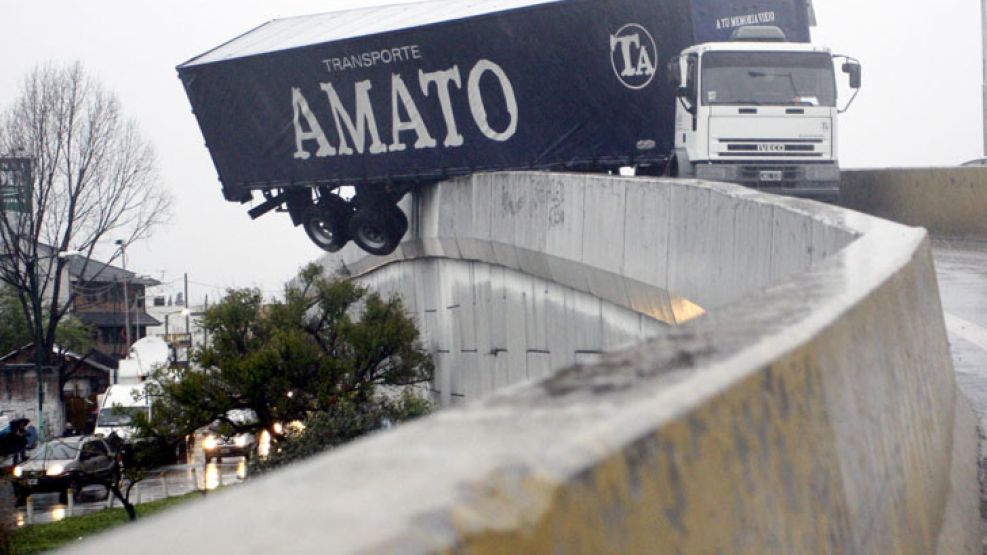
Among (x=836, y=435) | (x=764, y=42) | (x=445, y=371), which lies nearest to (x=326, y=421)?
(x=445, y=371)

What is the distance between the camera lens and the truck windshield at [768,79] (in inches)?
833

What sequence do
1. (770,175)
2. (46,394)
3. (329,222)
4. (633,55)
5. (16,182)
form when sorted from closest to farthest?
(770,175) → (633,55) → (329,222) → (16,182) → (46,394)

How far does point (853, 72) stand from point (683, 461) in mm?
20493

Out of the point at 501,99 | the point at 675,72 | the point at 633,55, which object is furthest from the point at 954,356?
the point at 501,99

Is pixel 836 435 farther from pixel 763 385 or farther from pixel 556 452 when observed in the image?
pixel 556 452

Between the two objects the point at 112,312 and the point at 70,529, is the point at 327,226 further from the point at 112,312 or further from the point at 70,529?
the point at 112,312

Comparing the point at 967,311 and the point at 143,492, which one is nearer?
the point at 967,311

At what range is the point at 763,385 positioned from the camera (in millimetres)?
2707

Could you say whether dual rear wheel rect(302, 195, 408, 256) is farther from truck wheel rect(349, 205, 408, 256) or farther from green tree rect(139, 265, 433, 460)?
green tree rect(139, 265, 433, 460)

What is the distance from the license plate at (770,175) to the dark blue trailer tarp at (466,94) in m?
2.25

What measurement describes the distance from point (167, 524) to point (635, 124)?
22246mm

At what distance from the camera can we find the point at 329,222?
28797 millimetres

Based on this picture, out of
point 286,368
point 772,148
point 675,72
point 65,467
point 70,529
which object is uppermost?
point 675,72

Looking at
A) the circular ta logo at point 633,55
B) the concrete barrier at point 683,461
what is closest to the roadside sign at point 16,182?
the circular ta logo at point 633,55
